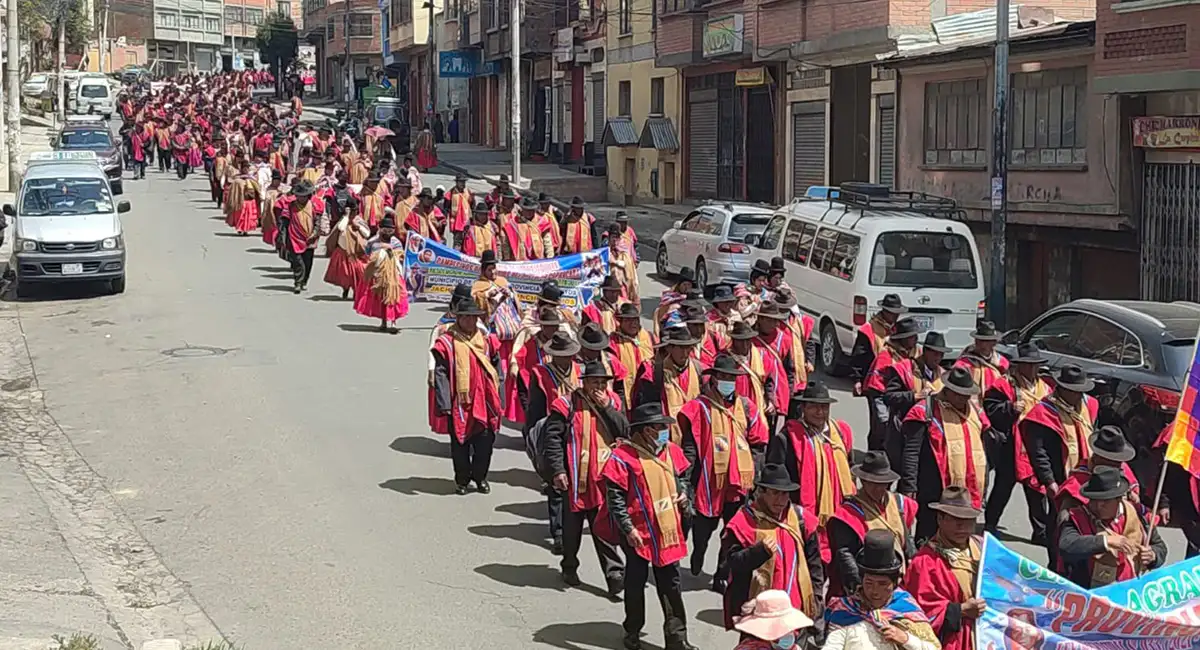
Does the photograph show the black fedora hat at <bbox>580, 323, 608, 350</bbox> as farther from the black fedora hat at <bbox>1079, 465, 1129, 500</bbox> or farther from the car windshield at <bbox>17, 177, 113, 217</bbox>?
the car windshield at <bbox>17, 177, 113, 217</bbox>

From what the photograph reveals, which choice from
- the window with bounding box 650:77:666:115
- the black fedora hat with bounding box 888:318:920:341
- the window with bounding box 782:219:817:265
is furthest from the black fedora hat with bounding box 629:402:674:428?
the window with bounding box 650:77:666:115

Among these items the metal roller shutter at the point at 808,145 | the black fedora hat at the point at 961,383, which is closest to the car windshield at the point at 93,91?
the metal roller shutter at the point at 808,145

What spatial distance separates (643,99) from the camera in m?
41.2

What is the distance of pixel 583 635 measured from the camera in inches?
341

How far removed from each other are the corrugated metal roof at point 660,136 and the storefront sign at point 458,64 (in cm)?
2021

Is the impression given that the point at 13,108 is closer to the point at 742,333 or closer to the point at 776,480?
the point at 742,333

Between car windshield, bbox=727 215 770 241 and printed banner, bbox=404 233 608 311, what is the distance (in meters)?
4.40

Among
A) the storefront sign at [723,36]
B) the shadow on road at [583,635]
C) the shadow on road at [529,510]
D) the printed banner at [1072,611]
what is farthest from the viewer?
the storefront sign at [723,36]

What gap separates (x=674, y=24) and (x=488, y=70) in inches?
847

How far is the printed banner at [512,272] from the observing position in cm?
1794

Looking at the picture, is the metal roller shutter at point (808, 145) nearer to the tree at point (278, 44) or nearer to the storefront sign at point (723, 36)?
the storefront sign at point (723, 36)

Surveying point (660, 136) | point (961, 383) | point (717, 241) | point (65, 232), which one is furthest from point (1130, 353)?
point (660, 136)

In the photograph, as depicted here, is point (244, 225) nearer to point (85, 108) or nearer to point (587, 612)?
point (587, 612)

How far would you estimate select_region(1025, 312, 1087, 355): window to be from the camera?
488 inches
